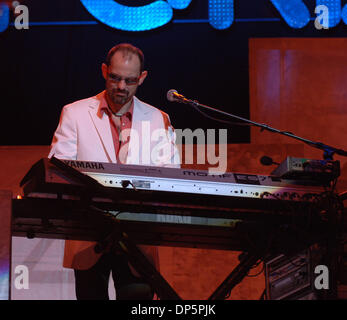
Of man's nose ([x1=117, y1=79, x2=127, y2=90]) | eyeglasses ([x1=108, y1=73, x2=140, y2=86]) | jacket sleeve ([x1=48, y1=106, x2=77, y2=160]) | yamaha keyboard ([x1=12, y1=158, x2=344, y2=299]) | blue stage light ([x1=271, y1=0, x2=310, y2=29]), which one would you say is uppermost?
blue stage light ([x1=271, y1=0, x2=310, y2=29])

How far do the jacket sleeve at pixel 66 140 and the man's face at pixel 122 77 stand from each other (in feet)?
0.79

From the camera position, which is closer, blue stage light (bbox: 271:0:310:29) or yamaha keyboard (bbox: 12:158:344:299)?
yamaha keyboard (bbox: 12:158:344:299)

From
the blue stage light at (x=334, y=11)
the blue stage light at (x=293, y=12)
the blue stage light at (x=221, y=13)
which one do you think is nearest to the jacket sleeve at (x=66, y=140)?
the blue stage light at (x=221, y=13)

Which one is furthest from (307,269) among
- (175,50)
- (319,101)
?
(175,50)

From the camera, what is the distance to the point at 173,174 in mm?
2477

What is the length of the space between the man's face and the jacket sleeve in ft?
0.79

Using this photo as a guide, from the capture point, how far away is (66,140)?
2.96m

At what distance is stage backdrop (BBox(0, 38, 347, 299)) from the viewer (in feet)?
15.2

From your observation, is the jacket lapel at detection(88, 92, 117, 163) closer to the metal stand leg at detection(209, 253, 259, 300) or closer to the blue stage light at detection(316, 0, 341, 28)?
the metal stand leg at detection(209, 253, 259, 300)

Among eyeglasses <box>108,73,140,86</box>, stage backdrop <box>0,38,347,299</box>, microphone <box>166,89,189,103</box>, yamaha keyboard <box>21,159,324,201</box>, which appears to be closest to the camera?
yamaha keyboard <box>21,159,324,201</box>

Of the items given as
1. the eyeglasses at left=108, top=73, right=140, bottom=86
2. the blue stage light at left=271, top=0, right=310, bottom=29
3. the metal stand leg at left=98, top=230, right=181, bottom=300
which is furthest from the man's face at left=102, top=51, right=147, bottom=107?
the blue stage light at left=271, top=0, right=310, bottom=29

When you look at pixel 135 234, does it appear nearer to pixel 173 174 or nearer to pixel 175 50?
pixel 173 174

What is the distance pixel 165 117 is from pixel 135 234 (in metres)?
0.90

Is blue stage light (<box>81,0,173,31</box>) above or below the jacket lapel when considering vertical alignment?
above
